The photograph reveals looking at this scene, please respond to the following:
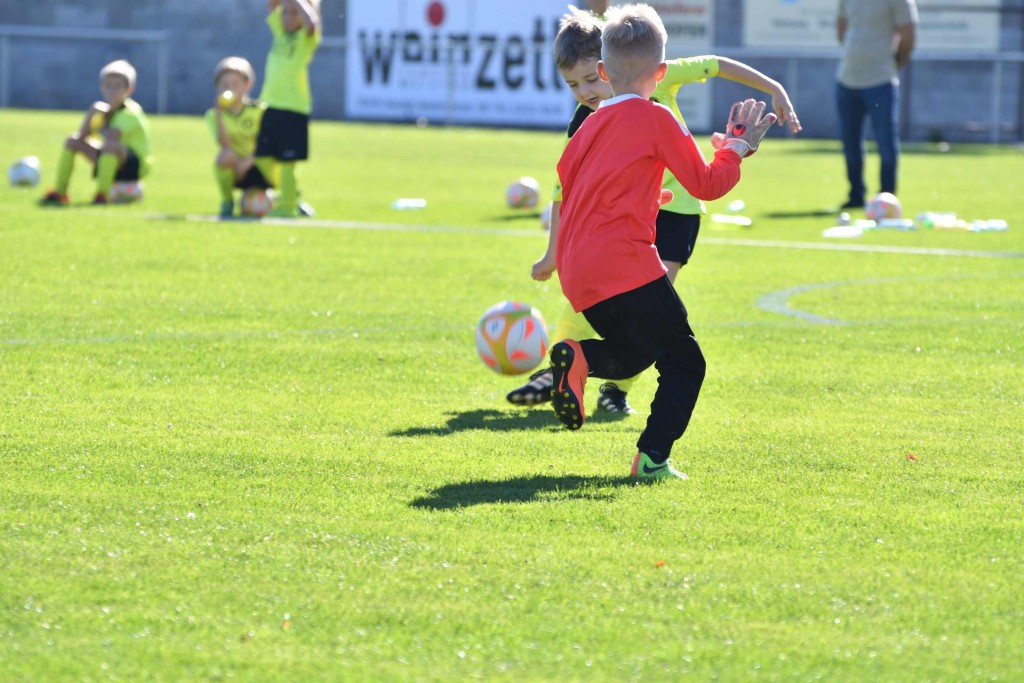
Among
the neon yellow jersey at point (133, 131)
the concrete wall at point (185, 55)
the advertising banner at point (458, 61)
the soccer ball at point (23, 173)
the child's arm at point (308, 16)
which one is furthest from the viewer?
the advertising banner at point (458, 61)

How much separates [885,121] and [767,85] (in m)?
10.3

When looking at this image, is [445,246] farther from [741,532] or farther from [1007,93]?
[1007,93]

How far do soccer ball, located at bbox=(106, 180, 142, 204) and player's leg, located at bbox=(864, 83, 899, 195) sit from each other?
732cm

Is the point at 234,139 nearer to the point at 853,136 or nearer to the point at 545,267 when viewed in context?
the point at 853,136

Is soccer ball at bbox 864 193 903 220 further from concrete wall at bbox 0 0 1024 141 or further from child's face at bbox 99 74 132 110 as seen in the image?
concrete wall at bbox 0 0 1024 141

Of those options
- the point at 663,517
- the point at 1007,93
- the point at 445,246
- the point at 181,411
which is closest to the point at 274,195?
the point at 445,246

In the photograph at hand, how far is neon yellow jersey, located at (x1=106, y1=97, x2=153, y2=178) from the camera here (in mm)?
14789

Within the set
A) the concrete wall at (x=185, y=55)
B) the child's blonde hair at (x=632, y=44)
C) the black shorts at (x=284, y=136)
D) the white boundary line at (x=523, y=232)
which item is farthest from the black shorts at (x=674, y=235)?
the concrete wall at (x=185, y=55)

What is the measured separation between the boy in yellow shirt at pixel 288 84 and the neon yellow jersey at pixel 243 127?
0.43 metres

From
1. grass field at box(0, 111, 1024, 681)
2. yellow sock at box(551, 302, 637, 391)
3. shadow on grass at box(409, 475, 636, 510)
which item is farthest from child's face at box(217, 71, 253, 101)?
shadow on grass at box(409, 475, 636, 510)

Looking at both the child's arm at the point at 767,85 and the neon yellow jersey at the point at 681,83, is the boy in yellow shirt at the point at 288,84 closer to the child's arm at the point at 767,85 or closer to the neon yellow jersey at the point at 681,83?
the neon yellow jersey at the point at 681,83

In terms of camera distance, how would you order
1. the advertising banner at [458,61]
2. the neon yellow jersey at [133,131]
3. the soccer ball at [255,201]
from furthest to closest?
the advertising banner at [458,61]
the neon yellow jersey at [133,131]
the soccer ball at [255,201]

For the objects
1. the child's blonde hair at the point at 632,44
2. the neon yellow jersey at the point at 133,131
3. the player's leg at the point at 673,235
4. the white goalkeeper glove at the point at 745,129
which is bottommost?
the player's leg at the point at 673,235

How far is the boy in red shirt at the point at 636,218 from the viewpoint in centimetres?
474
